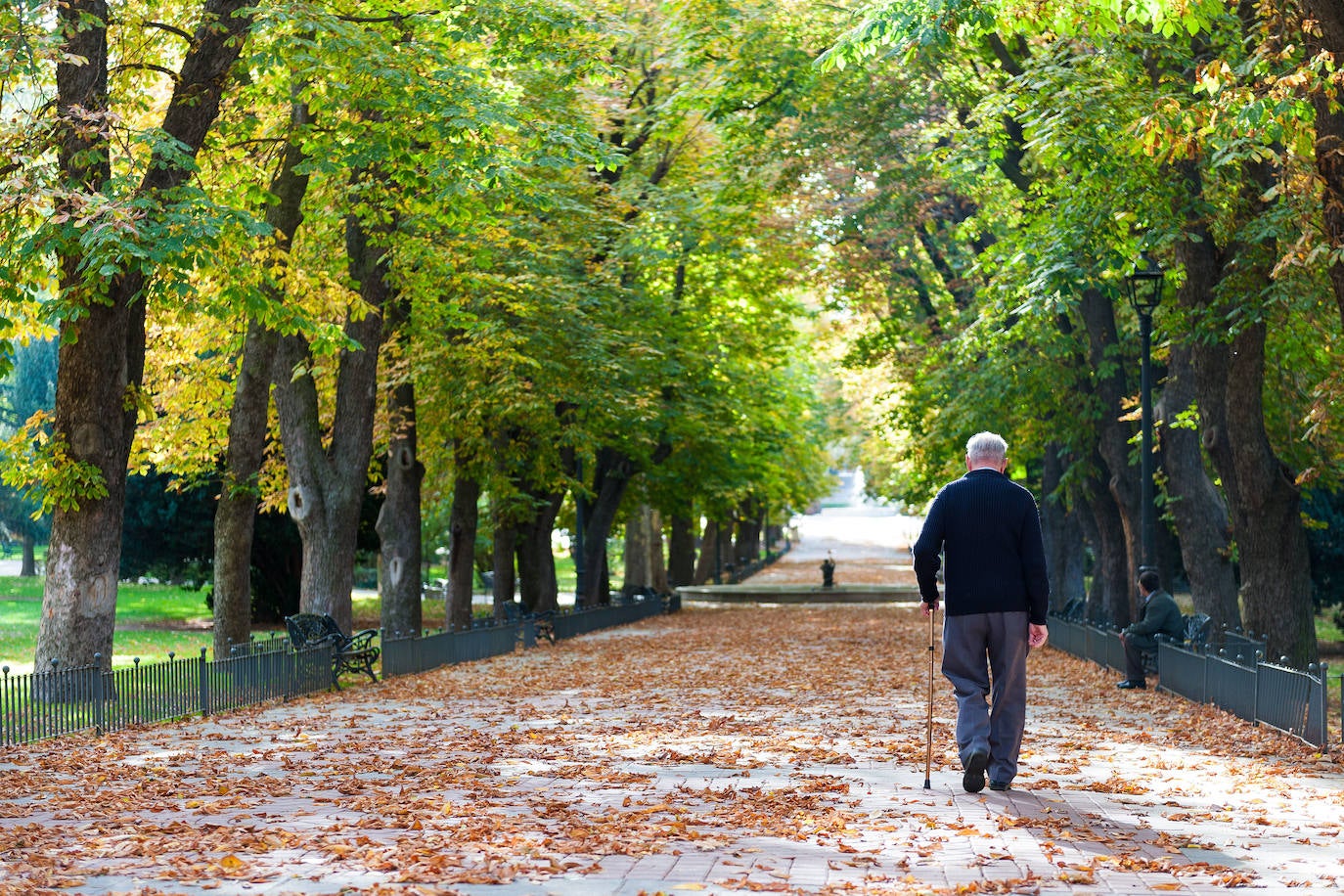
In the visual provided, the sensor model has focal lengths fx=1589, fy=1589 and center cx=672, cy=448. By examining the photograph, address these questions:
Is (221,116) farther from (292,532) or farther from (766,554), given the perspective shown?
(766,554)

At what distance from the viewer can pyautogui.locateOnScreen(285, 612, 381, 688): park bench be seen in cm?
1769

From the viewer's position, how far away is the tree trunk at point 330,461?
19922mm

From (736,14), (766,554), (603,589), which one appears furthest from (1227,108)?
(766,554)

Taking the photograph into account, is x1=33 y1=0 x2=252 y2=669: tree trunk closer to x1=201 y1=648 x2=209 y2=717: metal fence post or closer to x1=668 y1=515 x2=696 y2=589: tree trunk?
x1=201 y1=648 x2=209 y2=717: metal fence post

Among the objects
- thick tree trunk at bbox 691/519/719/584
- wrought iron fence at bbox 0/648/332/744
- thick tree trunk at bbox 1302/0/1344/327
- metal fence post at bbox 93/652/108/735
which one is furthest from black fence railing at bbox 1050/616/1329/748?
thick tree trunk at bbox 691/519/719/584

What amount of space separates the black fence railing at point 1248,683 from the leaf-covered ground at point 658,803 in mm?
284

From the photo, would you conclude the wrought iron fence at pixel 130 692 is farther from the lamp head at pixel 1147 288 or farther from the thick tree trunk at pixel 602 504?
the thick tree trunk at pixel 602 504

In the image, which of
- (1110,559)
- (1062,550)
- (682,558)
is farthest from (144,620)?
(1110,559)

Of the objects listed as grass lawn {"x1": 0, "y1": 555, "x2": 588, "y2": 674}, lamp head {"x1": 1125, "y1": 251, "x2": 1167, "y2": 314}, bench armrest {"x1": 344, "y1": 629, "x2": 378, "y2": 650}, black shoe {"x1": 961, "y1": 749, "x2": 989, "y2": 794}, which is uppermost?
lamp head {"x1": 1125, "y1": 251, "x2": 1167, "y2": 314}

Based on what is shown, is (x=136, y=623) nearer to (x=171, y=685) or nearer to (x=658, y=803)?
(x=171, y=685)

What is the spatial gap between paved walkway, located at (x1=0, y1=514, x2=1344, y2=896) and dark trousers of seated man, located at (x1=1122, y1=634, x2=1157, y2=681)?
1415 mm

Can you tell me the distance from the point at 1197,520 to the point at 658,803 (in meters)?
12.7

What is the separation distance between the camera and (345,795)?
30.8 ft

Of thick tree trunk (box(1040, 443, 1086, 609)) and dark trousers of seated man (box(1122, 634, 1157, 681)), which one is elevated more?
thick tree trunk (box(1040, 443, 1086, 609))
